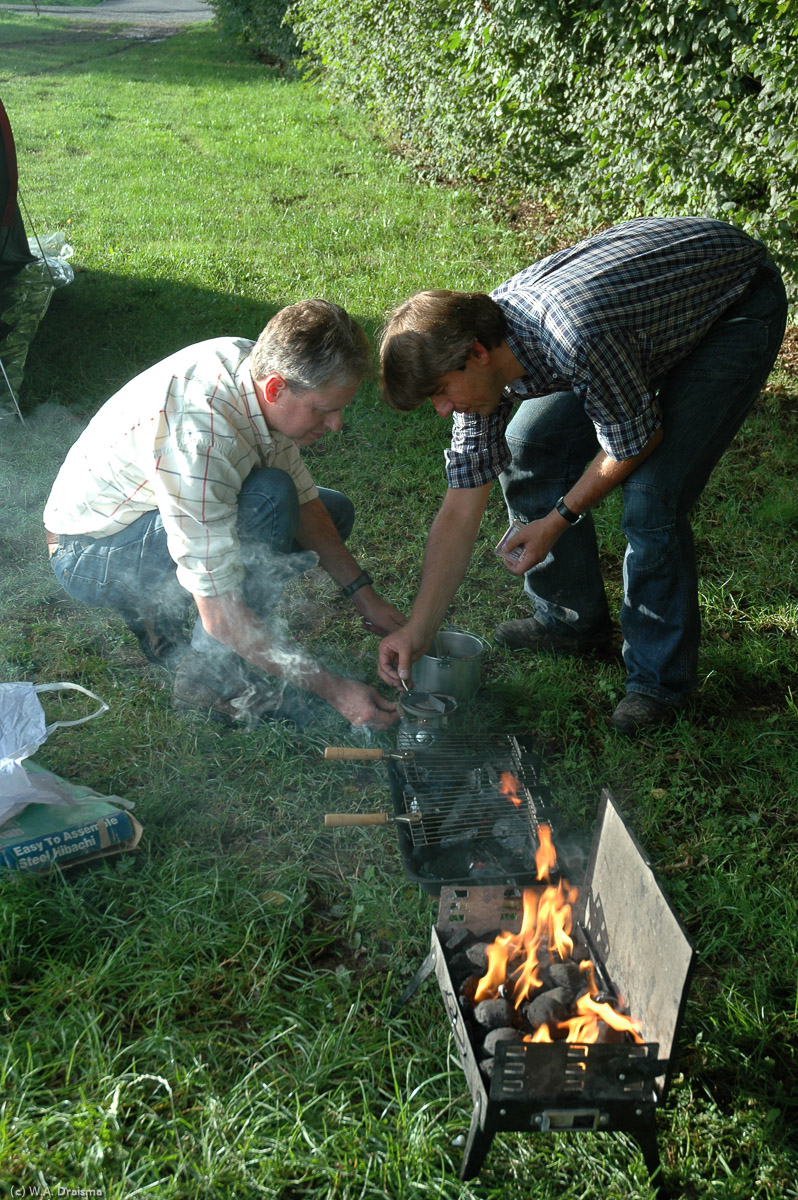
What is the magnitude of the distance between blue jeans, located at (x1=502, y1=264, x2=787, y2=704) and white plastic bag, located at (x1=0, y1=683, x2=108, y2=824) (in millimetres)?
1914

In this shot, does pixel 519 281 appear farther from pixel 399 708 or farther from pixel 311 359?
pixel 399 708

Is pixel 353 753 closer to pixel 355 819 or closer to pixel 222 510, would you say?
pixel 355 819

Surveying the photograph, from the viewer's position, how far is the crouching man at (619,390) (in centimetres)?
268

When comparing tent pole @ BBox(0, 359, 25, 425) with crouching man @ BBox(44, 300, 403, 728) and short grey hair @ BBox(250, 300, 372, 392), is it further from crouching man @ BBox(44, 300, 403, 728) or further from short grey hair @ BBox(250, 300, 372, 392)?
short grey hair @ BBox(250, 300, 372, 392)

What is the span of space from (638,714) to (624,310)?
1404 mm

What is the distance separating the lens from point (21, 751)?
257cm

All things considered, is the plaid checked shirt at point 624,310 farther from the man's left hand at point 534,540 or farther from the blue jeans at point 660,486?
the man's left hand at point 534,540

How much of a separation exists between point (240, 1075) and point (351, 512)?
7.21 ft

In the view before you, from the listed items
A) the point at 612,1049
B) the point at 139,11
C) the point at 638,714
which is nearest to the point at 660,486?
the point at 638,714

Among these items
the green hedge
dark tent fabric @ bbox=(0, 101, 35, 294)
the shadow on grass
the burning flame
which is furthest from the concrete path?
the burning flame

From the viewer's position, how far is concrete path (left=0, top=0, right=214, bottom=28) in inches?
845

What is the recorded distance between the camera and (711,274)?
110 inches

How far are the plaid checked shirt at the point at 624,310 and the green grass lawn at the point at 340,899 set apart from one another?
3.91 ft

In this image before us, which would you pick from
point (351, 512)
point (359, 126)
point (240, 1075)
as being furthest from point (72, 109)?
point (240, 1075)
